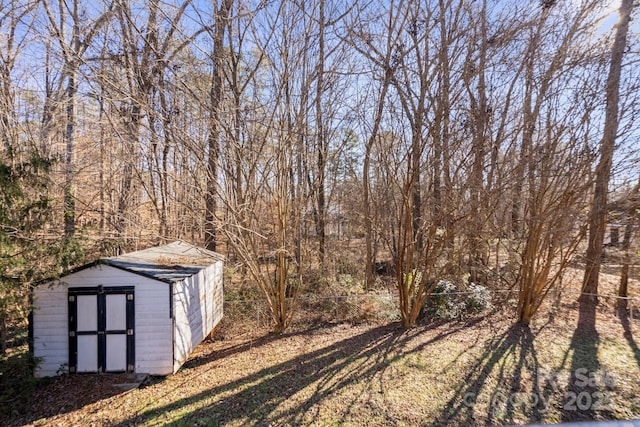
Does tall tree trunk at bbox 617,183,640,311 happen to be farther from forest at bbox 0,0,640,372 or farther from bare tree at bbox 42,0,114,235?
bare tree at bbox 42,0,114,235

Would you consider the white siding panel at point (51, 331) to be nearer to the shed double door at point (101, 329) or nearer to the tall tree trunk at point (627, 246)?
the shed double door at point (101, 329)

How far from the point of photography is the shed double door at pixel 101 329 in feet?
14.2

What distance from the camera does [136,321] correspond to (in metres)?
4.35

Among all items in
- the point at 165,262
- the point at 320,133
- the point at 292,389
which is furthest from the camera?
the point at 320,133

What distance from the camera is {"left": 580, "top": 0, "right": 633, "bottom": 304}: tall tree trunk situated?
4.95 meters

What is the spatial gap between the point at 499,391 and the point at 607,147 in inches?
187

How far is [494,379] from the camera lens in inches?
159

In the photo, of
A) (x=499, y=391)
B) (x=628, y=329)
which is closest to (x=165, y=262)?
(x=499, y=391)

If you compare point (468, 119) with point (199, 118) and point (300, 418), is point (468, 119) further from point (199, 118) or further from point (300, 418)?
point (300, 418)

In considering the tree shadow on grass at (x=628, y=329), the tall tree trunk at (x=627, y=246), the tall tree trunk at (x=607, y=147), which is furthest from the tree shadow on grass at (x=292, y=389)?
the tall tree trunk at (x=627, y=246)

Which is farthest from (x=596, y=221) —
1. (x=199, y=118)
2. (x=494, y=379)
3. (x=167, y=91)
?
(x=167, y=91)

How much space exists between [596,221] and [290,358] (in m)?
6.95

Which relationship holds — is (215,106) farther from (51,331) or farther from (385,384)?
(385,384)

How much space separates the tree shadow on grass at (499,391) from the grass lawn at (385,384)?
0.05 feet
